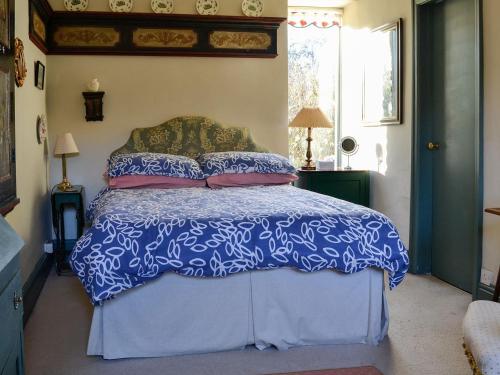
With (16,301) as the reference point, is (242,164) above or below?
above

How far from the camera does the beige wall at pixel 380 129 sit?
434 centimetres

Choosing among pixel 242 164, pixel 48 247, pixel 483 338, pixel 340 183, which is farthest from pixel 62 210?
pixel 483 338

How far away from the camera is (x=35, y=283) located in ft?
12.2

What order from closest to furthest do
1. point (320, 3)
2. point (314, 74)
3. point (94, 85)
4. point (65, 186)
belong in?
point (65, 186) < point (94, 85) < point (320, 3) < point (314, 74)

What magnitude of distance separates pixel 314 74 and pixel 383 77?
100 cm

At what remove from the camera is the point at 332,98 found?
560cm

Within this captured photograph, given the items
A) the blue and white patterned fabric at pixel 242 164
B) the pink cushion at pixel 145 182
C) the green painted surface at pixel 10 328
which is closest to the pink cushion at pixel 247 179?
the blue and white patterned fabric at pixel 242 164

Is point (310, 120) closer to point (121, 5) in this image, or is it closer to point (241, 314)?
point (121, 5)

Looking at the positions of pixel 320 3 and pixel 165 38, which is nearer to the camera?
pixel 165 38

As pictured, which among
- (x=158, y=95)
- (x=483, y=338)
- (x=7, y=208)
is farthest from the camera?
(x=158, y=95)

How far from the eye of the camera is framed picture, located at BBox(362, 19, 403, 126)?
4422 mm

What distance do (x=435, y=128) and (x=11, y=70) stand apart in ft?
9.51

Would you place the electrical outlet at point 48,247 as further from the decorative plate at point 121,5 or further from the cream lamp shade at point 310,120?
the cream lamp shade at point 310,120

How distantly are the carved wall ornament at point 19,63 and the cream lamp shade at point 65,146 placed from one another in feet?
3.19
